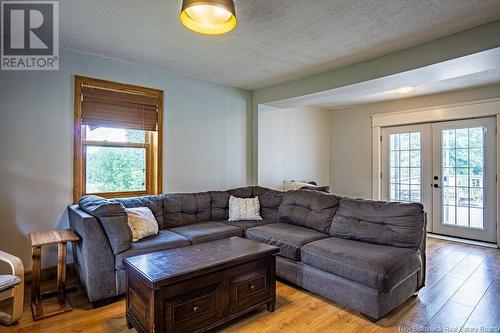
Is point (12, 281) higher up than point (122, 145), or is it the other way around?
point (122, 145)

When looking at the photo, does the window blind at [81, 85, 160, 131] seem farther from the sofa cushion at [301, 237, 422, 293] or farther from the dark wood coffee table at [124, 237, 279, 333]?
the sofa cushion at [301, 237, 422, 293]

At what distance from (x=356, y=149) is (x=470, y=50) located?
3545 millimetres

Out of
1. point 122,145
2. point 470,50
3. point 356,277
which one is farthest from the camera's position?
point 122,145

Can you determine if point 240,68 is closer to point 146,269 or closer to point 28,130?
point 28,130

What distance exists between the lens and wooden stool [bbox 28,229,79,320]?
7.79ft

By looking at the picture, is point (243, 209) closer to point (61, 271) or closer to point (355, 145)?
point (61, 271)

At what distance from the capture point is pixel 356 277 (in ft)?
7.75

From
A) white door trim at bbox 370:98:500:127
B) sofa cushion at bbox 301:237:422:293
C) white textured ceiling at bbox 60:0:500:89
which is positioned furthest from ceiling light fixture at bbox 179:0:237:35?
white door trim at bbox 370:98:500:127

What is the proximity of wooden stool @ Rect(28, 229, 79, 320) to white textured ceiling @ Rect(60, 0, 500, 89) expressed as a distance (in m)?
1.89

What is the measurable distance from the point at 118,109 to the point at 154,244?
1767 mm

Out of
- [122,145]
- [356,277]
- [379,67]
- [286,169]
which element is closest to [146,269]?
[356,277]

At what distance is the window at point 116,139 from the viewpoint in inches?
129

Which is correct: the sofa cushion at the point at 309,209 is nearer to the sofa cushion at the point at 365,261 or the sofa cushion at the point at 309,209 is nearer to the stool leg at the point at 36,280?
the sofa cushion at the point at 365,261

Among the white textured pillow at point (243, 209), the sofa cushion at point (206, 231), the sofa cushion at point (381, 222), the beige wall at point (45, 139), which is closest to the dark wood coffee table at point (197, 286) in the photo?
the sofa cushion at point (206, 231)
